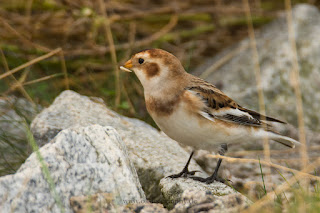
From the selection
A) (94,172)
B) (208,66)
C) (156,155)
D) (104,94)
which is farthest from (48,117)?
(208,66)

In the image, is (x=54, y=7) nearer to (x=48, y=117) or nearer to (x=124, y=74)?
(x=124, y=74)

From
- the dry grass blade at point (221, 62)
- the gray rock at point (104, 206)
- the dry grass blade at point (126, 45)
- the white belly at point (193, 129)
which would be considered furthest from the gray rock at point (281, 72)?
the gray rock at point (104, 206)

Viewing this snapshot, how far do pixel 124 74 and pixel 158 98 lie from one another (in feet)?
6.50

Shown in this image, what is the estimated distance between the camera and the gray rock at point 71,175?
2141mm

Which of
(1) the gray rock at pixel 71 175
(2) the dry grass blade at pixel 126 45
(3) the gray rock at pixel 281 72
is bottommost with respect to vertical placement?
(3) the gray rock at pixel 281 72

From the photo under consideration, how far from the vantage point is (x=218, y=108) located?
3094 mm

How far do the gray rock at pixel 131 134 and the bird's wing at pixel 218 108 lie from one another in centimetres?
46

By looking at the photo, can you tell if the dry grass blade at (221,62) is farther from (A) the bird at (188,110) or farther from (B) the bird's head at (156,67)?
(B) the bird's head at (156,67)

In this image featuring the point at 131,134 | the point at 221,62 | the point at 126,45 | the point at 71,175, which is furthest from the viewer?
the point at 221,62

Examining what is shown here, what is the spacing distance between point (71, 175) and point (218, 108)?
1200mm

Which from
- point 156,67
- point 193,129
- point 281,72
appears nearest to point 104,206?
point 193,129

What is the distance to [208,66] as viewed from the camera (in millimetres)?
5711

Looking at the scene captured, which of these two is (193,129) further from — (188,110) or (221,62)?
(221,62)

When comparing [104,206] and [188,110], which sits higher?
[188,110]
